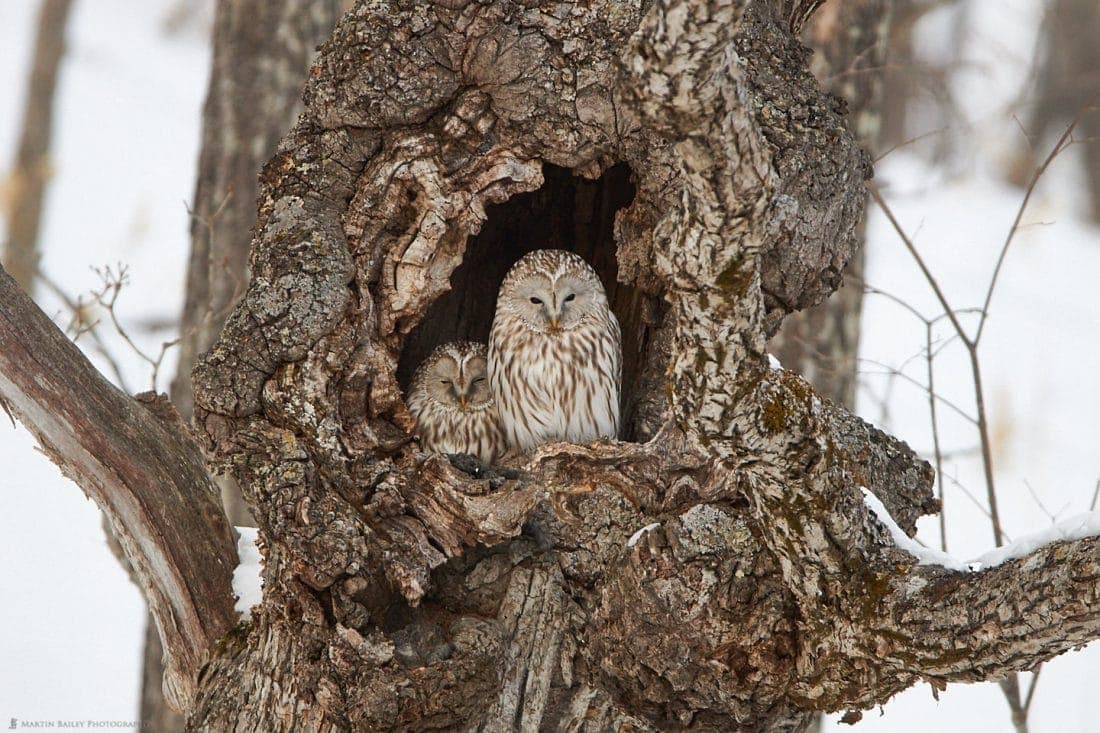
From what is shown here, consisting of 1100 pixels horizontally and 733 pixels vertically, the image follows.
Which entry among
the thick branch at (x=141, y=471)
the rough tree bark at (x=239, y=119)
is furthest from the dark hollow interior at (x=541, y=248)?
the rough tree bark at (x=239, y=119)

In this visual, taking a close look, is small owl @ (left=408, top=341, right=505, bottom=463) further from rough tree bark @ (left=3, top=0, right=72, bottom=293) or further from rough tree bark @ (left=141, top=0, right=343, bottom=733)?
rough tree bark @ (left=3, top=0, right=72, bottom=293)

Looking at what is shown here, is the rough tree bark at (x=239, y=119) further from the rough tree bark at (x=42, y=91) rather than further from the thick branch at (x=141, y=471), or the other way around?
the rough tree bark at (x=42, y=91)

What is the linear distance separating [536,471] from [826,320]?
135 inches

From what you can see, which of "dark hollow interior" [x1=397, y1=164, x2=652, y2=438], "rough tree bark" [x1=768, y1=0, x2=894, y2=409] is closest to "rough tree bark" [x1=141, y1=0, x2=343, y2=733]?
"dark hollow interior" [x1=397, y1=164, x2=652, y2=438]

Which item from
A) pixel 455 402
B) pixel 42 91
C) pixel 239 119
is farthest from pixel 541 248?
pixel 42 91

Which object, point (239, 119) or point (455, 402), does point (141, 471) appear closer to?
point (455, 402)

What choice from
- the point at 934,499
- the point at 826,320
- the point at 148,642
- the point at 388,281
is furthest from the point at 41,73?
the point at 934,499

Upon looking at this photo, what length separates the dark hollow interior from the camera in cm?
540

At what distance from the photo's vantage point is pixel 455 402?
536 centimetres

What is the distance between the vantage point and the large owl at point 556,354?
5102 millimetres

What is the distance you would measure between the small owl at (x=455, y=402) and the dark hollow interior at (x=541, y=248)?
0.80 ft

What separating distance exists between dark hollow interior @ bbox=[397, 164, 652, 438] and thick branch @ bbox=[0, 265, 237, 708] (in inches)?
56.8

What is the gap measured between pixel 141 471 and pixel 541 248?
225 cm

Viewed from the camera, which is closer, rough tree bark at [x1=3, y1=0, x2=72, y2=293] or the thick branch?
the thick branch
